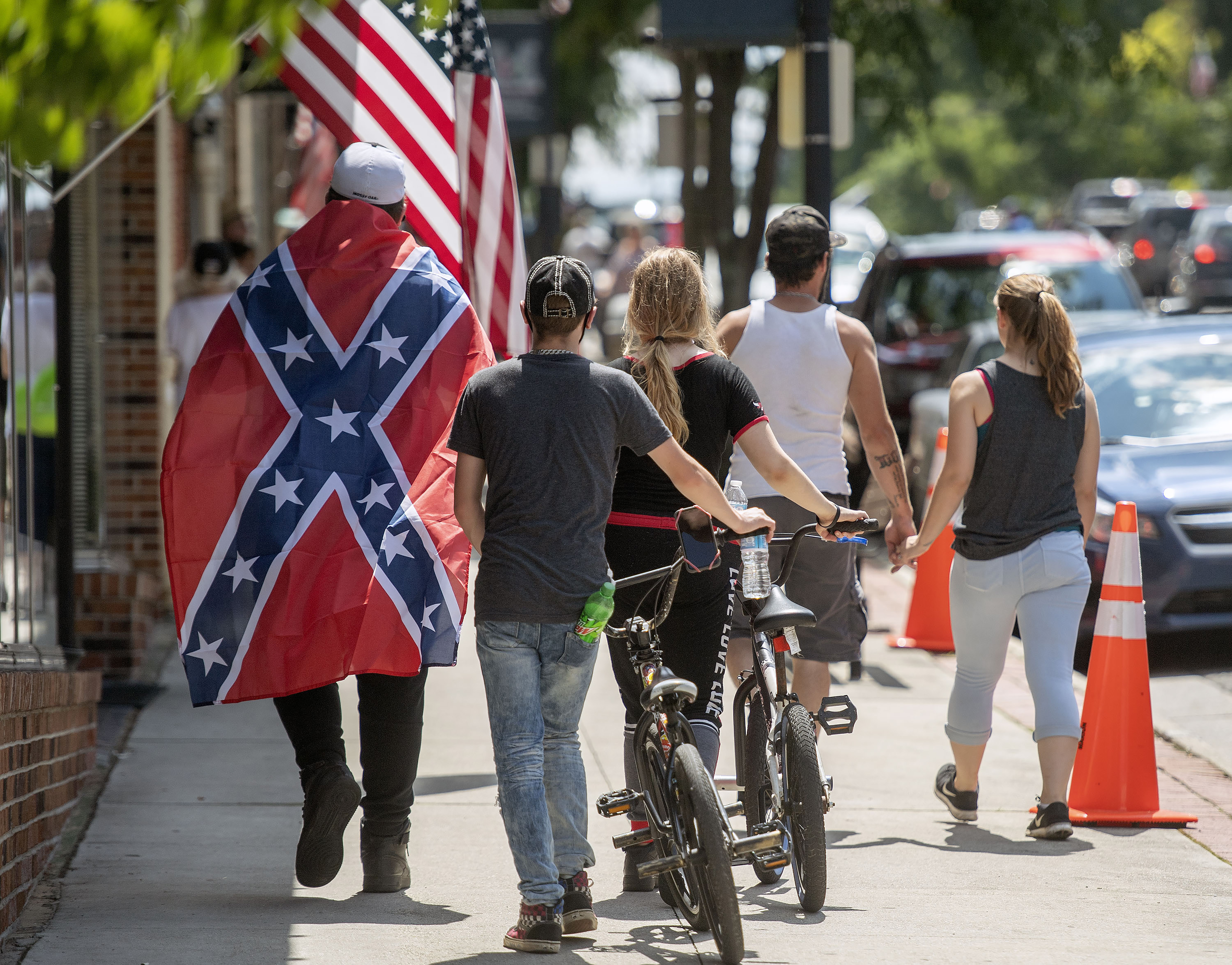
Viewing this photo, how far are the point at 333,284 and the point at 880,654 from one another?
4977 millimetres

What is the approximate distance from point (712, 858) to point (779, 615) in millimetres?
815

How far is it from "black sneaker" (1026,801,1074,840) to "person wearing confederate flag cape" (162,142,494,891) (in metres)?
2.13

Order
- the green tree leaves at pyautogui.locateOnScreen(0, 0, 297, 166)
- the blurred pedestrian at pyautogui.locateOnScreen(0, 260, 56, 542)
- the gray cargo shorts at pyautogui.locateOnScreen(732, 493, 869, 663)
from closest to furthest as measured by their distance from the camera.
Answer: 1. the green tree leaves at pyautogui.locateOnScreen(0, 0, 297, 166)
2. the gray cargo shorts at pyautogui.locateOnScreen(732, 493, 869, 663)
3. the blurred pedestrian at pyautogui.locateOnScreen(0, 260, 56, 542)

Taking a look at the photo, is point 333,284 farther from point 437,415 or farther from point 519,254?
point 519,254

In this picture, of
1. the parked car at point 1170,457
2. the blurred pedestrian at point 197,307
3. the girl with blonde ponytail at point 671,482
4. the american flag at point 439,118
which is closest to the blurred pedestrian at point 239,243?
the blurred pedestrian at point 197,307

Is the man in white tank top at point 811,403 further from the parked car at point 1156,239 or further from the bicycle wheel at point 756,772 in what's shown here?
the parked car at point 1156,239

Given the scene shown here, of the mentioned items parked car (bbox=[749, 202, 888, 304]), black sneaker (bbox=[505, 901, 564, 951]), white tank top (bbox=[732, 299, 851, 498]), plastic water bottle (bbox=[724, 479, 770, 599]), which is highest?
parked car (bbox=[749, 202, 888, 304])

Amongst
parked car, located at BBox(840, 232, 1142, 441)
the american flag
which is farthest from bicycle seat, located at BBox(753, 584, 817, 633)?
parked car, located at BBox(840, 232, 1142, 441)

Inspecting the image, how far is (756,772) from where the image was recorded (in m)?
5.09

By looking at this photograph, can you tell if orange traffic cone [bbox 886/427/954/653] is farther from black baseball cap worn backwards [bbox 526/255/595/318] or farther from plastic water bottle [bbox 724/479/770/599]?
black baseball cap worn backwards [bbox 526/255/595/318]

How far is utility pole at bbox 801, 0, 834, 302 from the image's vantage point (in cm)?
809

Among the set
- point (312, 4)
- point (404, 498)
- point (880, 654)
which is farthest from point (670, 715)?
point (880, 654)

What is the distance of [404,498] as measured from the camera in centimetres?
497

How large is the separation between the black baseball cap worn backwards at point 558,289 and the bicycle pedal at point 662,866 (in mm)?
1410
